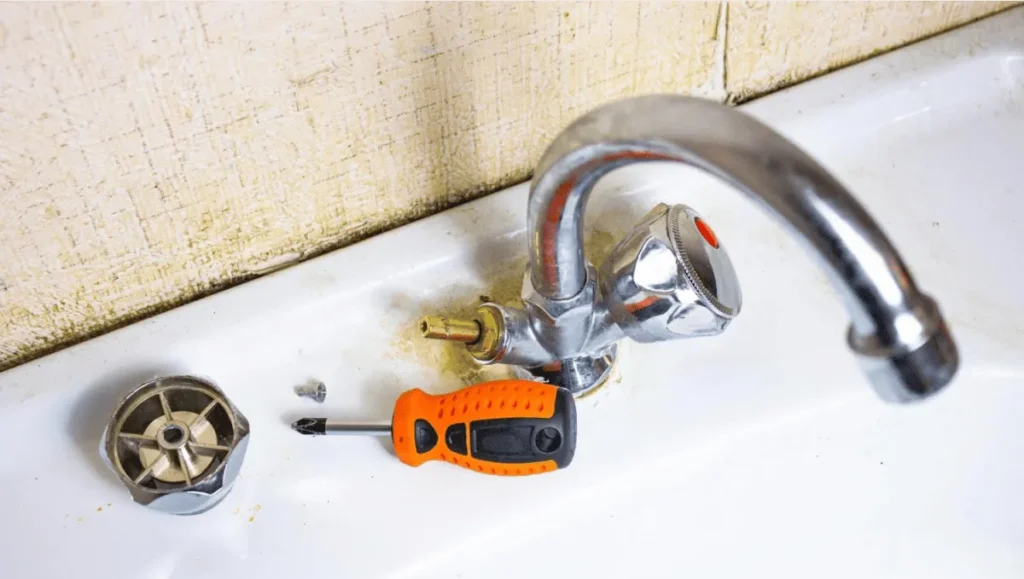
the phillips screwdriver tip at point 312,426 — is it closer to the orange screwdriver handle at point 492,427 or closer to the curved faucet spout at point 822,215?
the orange screwdriver handle at point 492,427

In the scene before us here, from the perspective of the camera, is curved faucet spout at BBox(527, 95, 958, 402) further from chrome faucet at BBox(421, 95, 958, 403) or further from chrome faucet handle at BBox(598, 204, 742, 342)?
chrome faucet handle at BBox(598, 204, 742, 342)

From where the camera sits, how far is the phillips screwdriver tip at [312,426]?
0.44m

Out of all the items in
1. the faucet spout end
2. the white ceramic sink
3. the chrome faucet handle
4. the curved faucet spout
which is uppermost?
the curved faucet spout

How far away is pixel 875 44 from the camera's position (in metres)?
0.54

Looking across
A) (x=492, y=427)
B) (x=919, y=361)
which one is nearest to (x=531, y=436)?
(x=492, y=427)

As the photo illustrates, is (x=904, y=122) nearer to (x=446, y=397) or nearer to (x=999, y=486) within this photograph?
(x=999, y=486)

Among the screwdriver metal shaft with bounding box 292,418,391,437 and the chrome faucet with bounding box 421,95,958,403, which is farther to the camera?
the screwdriver metal shaft with bounding box 292,418,391,437

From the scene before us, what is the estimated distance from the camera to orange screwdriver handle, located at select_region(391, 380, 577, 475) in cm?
42

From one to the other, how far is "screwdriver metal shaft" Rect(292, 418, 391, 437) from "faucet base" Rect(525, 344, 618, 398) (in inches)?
3.1

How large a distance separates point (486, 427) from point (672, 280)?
108mm

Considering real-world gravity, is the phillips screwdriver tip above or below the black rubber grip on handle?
below

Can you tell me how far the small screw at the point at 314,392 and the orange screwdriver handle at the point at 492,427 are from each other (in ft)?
0.15

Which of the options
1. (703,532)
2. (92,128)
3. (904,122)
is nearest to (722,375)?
(703,532)

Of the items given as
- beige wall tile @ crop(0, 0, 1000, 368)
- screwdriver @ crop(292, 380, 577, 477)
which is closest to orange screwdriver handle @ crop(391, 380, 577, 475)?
screwdriver @ crop(292, 380, 577, 477)
